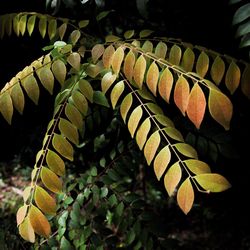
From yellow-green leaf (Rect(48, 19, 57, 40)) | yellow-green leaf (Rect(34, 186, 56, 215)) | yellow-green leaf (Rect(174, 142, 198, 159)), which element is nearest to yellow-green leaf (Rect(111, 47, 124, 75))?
yellow-green leaf (Rect(174, 142, 198, 159))

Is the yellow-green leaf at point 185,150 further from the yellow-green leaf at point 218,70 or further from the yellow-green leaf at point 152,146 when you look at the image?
the yellow-green leaf at point 218,70

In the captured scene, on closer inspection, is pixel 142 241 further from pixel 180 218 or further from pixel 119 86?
pixel 180 218

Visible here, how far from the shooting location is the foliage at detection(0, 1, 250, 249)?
90 centimetres

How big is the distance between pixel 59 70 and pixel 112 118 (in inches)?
34.8

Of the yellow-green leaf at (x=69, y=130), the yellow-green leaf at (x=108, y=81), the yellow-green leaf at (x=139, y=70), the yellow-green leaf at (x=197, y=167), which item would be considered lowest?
the yellow-green leaf at (x=197, y=167)

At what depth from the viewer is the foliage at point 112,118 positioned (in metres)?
0.90

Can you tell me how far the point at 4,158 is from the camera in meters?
4.20

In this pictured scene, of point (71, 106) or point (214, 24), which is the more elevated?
point (71, 106)

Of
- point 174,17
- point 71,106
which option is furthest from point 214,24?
point 71,106

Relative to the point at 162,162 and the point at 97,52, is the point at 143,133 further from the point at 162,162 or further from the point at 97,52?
the point at 97,52

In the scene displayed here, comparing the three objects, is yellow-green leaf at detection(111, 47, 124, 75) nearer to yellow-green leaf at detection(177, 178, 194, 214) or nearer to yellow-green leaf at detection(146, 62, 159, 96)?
yellow-green leaf at detection(146, 62, 159, 96)

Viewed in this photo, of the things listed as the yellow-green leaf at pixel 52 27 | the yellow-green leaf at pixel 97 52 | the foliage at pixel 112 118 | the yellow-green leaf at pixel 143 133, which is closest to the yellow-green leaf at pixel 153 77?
the foliage at pixel 112 118

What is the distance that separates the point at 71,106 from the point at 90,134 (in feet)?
2.79

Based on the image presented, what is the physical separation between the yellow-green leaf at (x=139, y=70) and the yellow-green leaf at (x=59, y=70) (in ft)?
0.78
